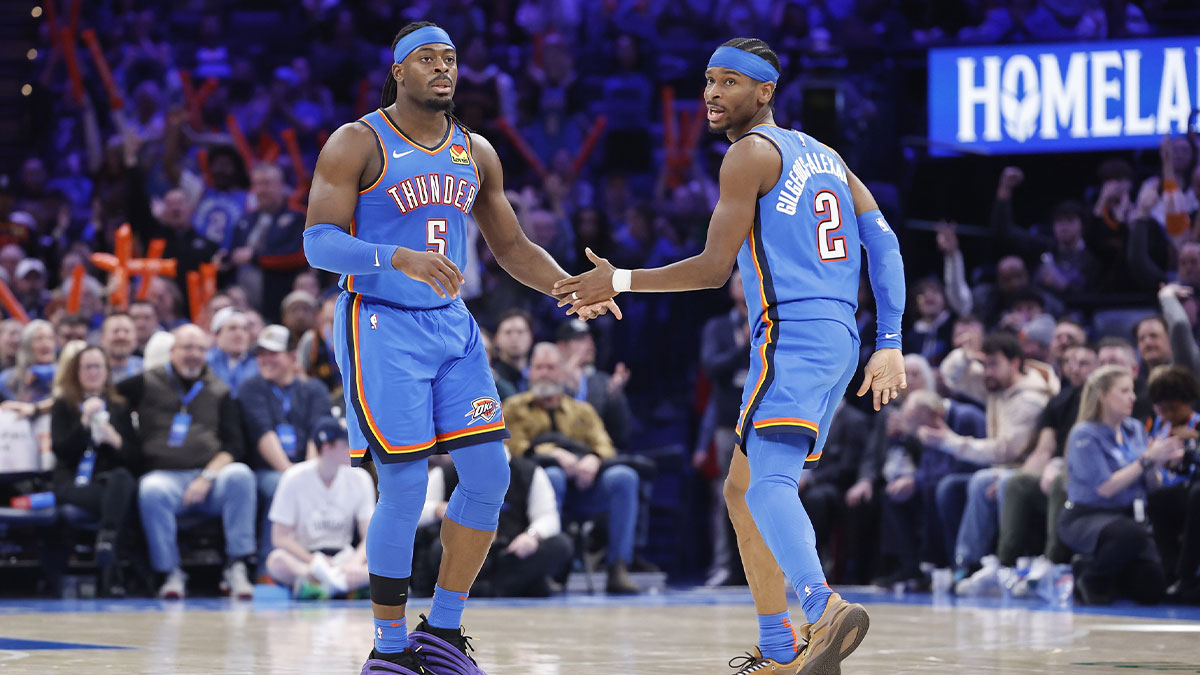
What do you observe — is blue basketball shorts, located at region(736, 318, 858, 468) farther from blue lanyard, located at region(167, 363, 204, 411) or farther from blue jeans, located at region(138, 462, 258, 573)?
blue lanyard, located at region(167, 363, 204, 411)

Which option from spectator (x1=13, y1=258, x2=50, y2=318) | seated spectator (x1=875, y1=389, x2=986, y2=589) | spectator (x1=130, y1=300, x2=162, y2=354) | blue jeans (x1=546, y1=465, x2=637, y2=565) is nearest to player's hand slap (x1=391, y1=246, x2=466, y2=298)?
blue jeans (x1=546, y1=465, x2=637, y2=565)

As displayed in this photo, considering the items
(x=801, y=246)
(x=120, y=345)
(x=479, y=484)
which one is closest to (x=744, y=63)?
(x=801, y=246)

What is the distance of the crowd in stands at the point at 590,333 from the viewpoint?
9.88 m

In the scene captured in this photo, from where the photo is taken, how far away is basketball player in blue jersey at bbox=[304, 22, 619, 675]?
4969 mm

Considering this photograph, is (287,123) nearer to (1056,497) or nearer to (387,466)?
(1056,497)

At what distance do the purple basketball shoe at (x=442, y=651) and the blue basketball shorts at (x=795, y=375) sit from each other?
1.14m

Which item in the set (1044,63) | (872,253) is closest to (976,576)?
(1044,63)

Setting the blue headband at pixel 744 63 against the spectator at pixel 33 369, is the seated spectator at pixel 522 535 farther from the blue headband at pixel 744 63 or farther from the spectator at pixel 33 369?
the blue headband at pixel 744 63

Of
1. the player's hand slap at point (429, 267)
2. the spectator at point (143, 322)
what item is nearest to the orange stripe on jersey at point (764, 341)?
the player's hand slap at point (429, 267)

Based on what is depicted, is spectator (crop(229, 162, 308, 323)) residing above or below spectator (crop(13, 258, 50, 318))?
above

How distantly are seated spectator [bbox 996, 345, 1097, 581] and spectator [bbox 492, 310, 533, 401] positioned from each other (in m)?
3.35

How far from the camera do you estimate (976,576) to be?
10078 millimetres

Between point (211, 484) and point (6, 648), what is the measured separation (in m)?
3.83

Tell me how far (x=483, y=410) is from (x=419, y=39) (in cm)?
126
